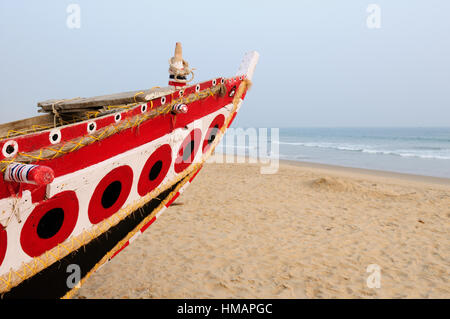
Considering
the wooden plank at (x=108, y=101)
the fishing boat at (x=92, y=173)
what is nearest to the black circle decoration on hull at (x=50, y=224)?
the fishing boat at (x=92, y=173)

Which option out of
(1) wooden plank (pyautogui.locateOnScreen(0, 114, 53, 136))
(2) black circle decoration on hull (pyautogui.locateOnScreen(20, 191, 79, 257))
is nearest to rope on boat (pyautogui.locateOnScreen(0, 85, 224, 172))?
(2) black circle decoration on hull (pyautogui.locateOnScreen(20, 191, 79, 257))

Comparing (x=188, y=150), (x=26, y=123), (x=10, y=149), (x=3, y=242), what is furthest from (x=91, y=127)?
(x=26, y=123)

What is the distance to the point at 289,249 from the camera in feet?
16.4

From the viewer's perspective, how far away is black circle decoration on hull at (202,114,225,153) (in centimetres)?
360

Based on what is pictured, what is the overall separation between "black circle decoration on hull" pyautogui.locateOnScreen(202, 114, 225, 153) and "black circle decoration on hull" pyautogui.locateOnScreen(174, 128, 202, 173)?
18cm

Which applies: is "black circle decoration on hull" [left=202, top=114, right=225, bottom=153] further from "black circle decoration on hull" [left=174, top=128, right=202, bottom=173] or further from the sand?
the sand

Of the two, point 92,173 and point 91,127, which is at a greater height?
point 91,127

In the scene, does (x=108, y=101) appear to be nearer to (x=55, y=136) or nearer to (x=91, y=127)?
(x=91, y=127)

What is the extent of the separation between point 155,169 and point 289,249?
3.02 m

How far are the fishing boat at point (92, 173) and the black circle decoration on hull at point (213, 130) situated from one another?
1 cm

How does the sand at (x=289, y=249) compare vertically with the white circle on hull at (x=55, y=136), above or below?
below

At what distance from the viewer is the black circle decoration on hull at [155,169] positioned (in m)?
2.85

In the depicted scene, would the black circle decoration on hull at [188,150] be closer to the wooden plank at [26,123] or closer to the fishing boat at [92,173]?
the fishing boat at [92,173]
